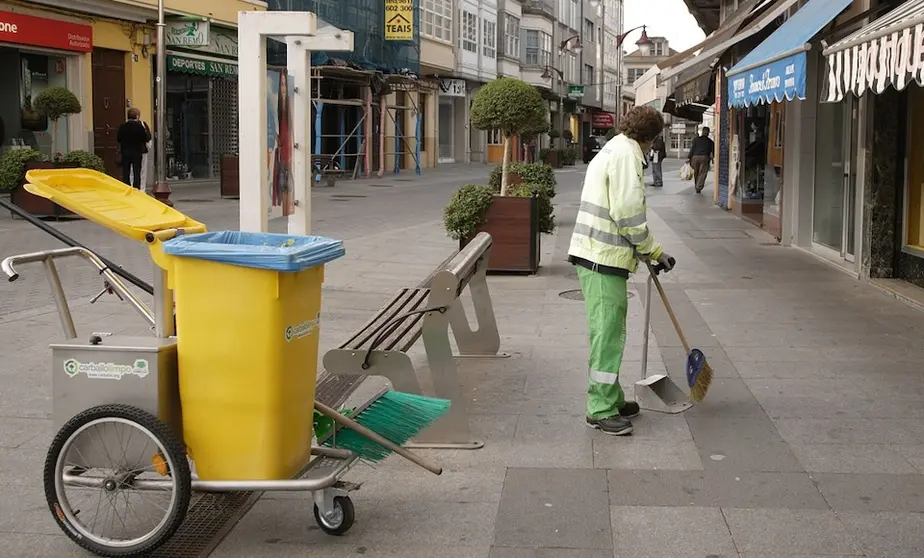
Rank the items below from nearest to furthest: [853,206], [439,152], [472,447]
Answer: [472,447] → [853,206] → [439,152]

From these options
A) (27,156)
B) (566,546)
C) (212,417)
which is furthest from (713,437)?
(27,156)

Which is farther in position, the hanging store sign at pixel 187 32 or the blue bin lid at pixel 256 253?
the hanging store sign at pixel 187 32

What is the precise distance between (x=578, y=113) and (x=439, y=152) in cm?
2934

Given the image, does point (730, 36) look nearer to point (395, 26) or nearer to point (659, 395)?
point (659, 395)

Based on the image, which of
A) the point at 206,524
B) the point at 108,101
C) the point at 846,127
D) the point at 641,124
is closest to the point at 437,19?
the point at 108,101

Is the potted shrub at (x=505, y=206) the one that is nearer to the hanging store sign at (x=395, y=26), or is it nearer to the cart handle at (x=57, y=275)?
the cart handle at (x=57, y=275)

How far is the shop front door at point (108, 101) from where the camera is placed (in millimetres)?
23266

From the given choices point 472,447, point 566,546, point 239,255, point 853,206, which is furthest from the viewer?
point 853,206

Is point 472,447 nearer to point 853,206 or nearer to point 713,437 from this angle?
point 713,437

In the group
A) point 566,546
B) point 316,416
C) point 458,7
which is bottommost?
point 566,546

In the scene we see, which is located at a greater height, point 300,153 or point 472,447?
point 300,153

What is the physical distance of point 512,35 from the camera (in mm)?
55844

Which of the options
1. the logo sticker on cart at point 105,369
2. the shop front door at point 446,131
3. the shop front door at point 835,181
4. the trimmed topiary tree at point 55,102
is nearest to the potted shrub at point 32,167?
the trimmed topiary tree at point 55,102

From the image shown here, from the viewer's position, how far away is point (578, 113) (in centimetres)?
7706
